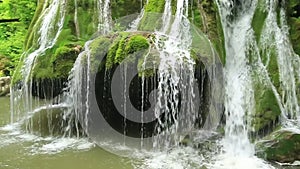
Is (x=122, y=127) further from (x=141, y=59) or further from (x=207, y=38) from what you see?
(x=207, y=38)

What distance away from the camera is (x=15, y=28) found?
1410cm

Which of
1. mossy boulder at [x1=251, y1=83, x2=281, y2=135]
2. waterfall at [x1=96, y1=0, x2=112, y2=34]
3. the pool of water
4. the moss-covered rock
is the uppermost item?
waterfall at [x1=96, y1=0, x2=112, y2=34]

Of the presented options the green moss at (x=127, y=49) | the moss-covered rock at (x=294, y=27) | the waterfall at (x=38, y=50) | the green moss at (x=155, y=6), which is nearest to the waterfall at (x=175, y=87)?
the green moss at (x=127, y=49)

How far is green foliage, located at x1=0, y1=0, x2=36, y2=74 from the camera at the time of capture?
525 inches

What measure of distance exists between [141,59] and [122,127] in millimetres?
2046

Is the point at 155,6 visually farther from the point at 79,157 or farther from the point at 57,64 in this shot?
the point at 79,157

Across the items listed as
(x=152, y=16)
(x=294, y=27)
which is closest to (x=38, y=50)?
(x=152, y=16)

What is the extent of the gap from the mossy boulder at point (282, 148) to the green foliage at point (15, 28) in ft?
32.5

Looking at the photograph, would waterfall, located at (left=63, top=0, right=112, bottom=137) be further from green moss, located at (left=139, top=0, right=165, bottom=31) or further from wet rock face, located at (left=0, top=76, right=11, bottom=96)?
wet rock face, located at (left=0, top=76, right=11, bottom=96)

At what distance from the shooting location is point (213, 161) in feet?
19.4

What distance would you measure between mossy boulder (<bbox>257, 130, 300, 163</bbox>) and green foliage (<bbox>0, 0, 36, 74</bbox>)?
9.90 metres

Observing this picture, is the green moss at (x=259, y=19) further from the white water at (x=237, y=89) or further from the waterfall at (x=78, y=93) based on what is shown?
the waterfall at (x=78, y=93)

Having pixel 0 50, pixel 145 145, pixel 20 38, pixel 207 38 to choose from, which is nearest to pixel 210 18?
pixel 207 38

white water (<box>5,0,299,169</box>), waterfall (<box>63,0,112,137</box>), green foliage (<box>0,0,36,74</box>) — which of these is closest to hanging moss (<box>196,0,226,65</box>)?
white water (<box>5,0,299,169</box>)
